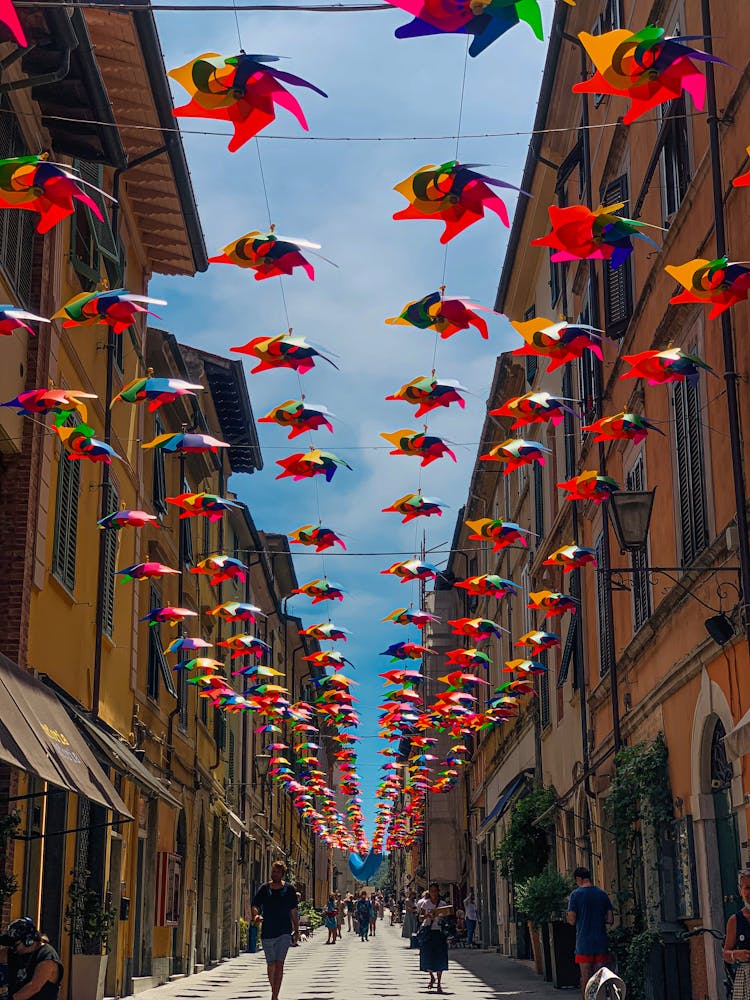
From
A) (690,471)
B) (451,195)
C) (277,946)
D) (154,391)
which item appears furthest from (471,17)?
(277,946)

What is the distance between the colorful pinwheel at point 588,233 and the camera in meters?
11.1

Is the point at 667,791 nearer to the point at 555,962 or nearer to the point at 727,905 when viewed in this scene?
the point at 727,905

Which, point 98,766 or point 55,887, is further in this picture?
point 55,887

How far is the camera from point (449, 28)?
26.3ft

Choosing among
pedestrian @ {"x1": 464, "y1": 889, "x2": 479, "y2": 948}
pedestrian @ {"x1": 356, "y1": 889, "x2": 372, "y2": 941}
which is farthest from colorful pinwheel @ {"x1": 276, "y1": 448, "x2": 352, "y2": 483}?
pedestrian @ {"x1": 356, "y1": 889, "x2": 372, "y2": 941}

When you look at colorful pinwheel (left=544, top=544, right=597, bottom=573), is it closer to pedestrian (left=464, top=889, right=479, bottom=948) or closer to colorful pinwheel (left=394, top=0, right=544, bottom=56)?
colorful pinwheel (left=394, top=0, right=544, bottom=56)

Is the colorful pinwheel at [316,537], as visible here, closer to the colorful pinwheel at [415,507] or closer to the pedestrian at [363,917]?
the colorful pinwheel at [415,507]

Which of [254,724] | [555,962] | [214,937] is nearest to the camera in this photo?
[555,962]

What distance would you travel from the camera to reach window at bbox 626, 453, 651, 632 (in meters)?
17.3

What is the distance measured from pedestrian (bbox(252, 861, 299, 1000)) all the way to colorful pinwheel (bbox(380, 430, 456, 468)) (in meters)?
5.38

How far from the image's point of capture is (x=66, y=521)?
17531 mm

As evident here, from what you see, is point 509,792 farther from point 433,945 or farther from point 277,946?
point 277,946

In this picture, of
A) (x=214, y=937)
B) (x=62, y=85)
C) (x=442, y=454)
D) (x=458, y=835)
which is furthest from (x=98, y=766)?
(x=458, y=835)

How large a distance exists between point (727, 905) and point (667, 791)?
233 centimetres
